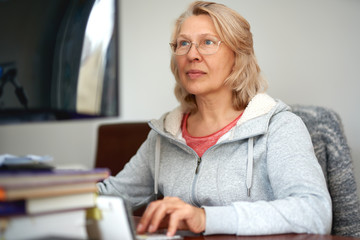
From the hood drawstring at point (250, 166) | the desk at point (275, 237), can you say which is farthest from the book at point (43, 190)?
the hood drawstring at point (250, 166)

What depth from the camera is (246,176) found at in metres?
1.27

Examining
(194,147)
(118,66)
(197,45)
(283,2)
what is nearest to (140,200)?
(194,147)

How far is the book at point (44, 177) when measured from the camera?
1.93 feet

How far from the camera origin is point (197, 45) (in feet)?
4.64

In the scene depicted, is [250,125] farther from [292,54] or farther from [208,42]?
[292,54]

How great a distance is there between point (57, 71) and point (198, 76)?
692 mm

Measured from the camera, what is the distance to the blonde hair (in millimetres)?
1412

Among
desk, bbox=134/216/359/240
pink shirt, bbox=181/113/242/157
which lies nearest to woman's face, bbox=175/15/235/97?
pink shirt, bbox=181/113/242/157

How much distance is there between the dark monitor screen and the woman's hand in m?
0.23

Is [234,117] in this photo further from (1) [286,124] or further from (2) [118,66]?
(2) [118,66]

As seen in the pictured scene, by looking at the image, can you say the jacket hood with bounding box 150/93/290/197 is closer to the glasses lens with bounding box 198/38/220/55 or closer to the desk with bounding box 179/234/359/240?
the glasses lens with bounding box 198/38/220/55

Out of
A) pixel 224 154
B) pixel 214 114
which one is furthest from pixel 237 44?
pixel 224 154

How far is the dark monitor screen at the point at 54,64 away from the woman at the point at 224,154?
0.90 ft

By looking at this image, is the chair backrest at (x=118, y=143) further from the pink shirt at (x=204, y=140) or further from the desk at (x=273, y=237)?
the desk at (x=273, y=237)
